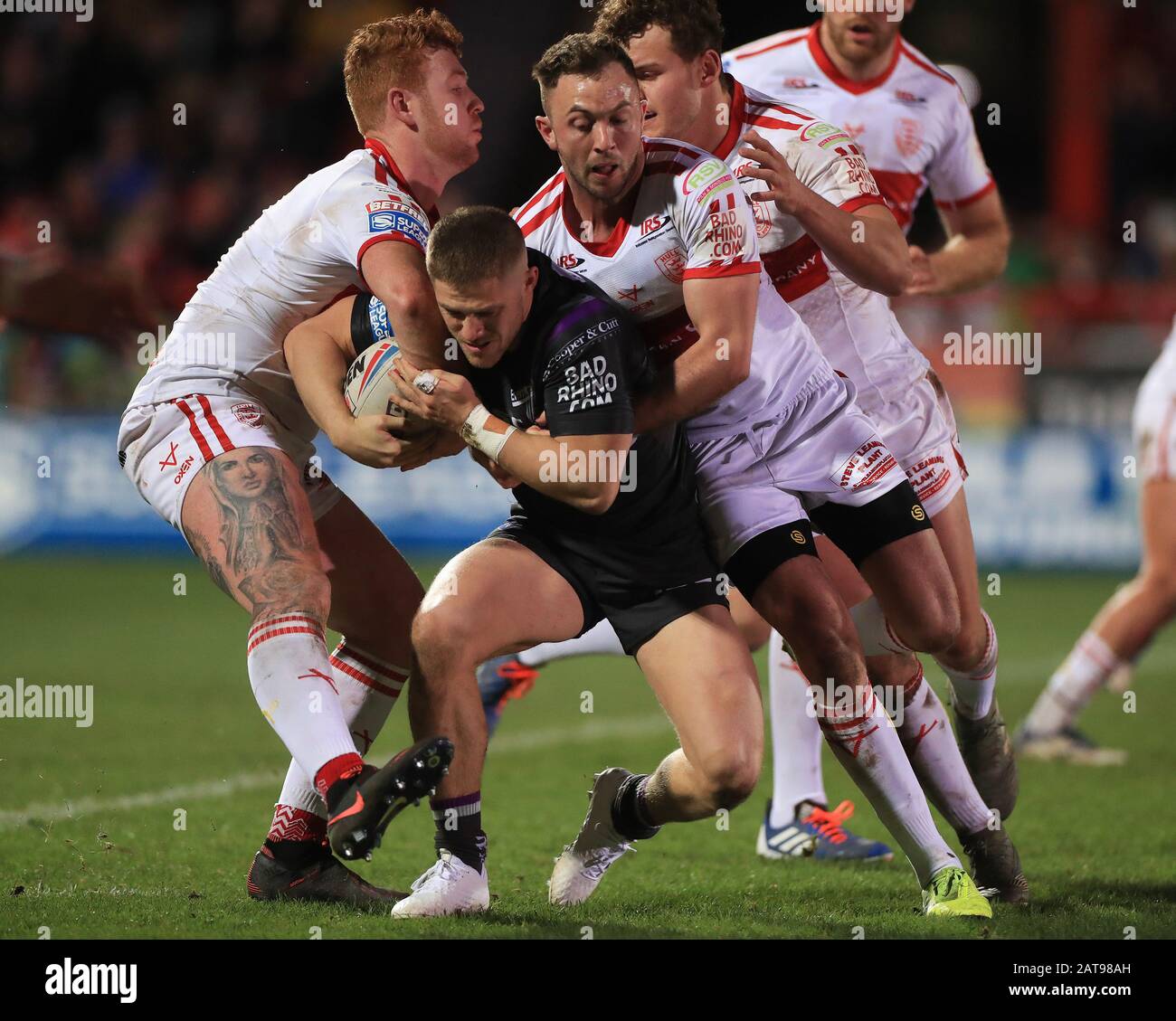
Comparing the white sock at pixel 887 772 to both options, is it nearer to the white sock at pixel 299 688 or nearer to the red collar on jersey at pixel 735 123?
the white sock at pixel 299 688

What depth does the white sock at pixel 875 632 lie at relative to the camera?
503cm

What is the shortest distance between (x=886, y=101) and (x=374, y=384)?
8.56 ft

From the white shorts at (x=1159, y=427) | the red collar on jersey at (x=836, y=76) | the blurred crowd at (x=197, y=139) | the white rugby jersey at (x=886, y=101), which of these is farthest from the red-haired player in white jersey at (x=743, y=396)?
the blurred crowd at (x=197, y=139)

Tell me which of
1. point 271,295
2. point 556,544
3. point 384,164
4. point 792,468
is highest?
point 384,164

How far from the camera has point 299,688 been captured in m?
4.15

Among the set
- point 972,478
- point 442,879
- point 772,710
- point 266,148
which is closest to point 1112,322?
point 972,478

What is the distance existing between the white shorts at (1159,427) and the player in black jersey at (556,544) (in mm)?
3920

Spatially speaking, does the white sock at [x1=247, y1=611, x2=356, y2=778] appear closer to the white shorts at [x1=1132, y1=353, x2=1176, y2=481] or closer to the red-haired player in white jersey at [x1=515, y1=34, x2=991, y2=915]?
the red-haired player in white jersey at [x1=515, y1=34, x2=991, y2=915]

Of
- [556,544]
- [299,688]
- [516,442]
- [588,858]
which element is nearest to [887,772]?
[588,858]

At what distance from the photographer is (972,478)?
42.8 ft

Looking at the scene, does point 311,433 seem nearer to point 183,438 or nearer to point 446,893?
point 183,438

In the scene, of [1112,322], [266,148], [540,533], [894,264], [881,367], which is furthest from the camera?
[266,148]

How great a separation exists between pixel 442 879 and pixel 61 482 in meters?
9.76

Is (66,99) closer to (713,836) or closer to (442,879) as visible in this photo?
(713,836)
